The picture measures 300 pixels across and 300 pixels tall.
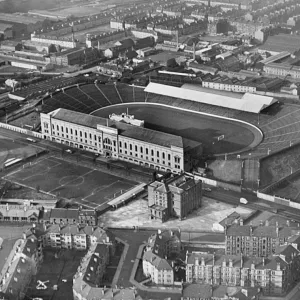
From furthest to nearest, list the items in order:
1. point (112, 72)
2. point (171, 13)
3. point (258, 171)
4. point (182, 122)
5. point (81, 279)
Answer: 1. point (171, 13)
2. point (112, 72)
3. point (182, 122)
4. point (258, 171)
5. point (81, 279)

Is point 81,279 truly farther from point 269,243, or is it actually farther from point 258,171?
point 258,171

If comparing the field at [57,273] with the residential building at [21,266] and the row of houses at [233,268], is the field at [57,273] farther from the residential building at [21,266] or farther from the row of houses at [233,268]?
the row of houses at [233,268]

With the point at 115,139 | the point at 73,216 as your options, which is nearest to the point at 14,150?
the point at 115,139

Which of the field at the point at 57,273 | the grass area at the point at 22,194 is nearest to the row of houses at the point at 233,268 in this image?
the field at the point at 57,273

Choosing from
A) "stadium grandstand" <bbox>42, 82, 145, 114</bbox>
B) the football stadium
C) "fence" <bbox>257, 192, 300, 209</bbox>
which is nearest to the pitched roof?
"fence" <bbox>257, 192, 300, 209</bbox>

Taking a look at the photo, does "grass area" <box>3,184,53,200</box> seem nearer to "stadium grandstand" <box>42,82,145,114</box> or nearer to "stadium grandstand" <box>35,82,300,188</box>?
"stadium grandstand" <box>42,82,145,114</box>

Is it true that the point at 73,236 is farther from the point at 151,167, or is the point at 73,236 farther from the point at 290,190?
the point at 290,190

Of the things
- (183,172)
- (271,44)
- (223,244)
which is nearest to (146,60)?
(271,44)
